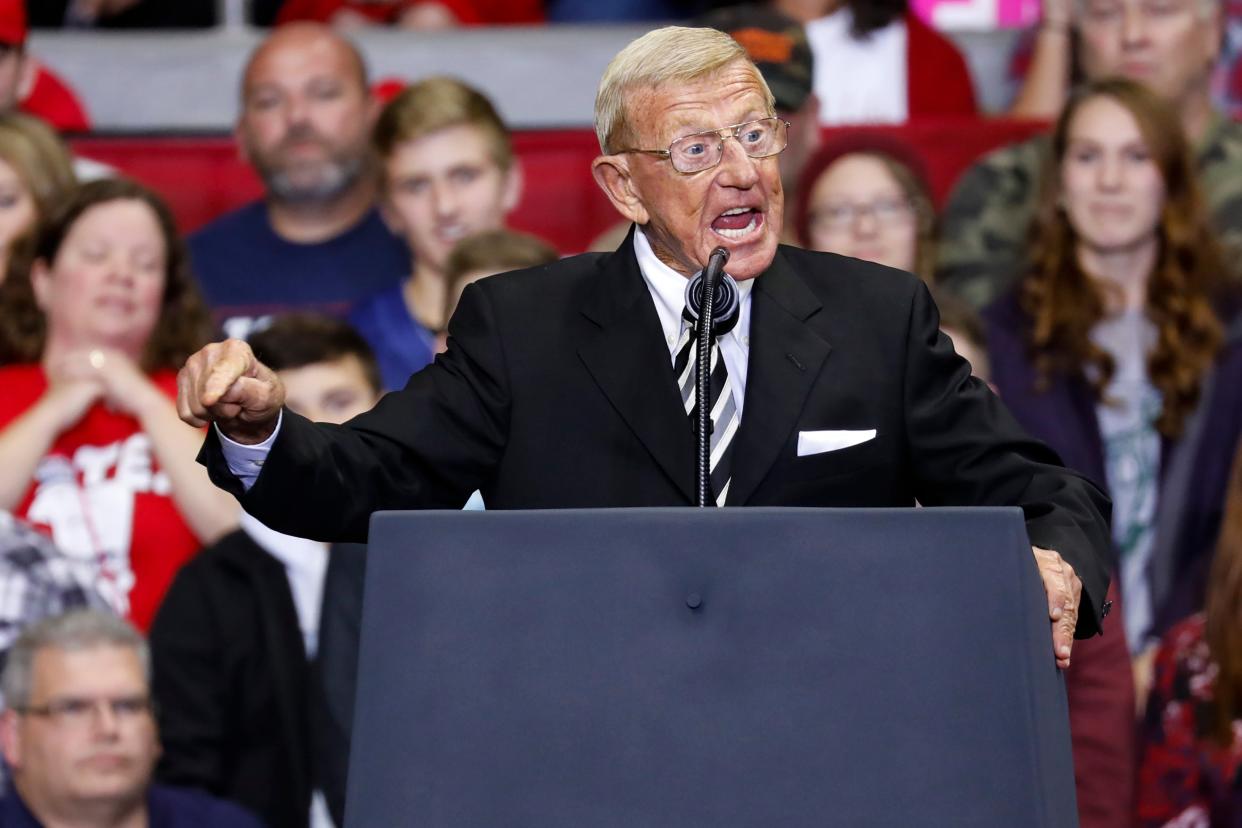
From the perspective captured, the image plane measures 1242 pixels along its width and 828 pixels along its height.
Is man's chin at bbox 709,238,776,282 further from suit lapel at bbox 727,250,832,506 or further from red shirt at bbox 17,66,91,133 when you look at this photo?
red shirt at bbox 17,66,91,133

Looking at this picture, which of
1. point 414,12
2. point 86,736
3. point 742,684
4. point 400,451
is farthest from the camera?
point 414,12

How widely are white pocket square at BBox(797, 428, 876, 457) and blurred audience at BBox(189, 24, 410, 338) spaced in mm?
2336

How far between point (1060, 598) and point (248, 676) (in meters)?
1.90

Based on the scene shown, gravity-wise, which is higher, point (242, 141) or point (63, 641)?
point (242, 141)

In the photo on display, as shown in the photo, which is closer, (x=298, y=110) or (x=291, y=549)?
(x=291, y=549)

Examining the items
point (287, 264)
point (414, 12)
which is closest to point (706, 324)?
point (287, 264)

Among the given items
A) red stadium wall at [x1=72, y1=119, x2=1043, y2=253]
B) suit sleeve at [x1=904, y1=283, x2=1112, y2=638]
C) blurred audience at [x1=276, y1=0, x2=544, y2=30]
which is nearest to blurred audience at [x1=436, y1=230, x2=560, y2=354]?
red stadium wall at [x1=72, y1=119, x2=1043, y2=253]

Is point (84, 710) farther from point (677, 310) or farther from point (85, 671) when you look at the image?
point (677, 310)

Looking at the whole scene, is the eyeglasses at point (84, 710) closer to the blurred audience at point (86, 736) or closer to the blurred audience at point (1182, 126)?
the blurred audience at point (86, 736)

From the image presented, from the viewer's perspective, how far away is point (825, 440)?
6.65ft

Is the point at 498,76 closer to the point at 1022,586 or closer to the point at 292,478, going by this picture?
the point at 292,478

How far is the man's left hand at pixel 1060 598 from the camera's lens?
181 cm

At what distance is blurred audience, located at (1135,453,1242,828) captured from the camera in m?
3.23

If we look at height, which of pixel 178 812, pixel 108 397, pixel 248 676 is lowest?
pixel 178 812
